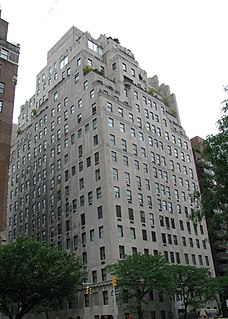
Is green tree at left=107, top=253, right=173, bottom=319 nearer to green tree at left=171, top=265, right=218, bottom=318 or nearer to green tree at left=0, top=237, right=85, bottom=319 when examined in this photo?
green tree at left=171, top=265, right=218, bottom=318

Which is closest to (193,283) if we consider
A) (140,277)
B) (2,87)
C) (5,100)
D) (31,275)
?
(140,277)

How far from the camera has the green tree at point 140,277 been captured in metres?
43.4

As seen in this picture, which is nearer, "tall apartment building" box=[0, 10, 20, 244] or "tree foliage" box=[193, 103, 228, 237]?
"tree foliage" box=[193, 103, 228, 237]

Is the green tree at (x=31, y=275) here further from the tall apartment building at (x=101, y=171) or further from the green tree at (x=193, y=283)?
the green tree at (x=193, y=283)

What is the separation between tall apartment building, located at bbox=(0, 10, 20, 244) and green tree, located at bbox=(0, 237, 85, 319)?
6.34 meters

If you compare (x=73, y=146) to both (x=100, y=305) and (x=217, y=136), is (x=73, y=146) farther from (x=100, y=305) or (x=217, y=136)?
(x=217, y=136)

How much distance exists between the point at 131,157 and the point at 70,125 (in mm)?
15198

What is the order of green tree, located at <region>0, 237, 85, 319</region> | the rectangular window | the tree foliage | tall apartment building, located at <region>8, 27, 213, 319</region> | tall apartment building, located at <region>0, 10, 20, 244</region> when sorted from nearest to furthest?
the tree foliage, green tree, located at <region>0, 237, 85, 319</region>, tall apartment building, located at <region>0, 10, 20, 244</region>, the rectangular window, tall apartment building, located at <region>8, 27, 213, 319</region>

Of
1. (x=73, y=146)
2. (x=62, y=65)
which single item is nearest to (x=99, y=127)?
(x=73, y=146)

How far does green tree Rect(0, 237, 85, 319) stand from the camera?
3625 centimetres

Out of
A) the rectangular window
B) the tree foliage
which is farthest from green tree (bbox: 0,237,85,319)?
the rectangular window

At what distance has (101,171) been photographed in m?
58.9

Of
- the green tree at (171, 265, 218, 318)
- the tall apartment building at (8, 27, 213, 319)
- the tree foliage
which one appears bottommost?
the green tree at (171, 265, 218, 318)

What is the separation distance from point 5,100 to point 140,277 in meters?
31.0
